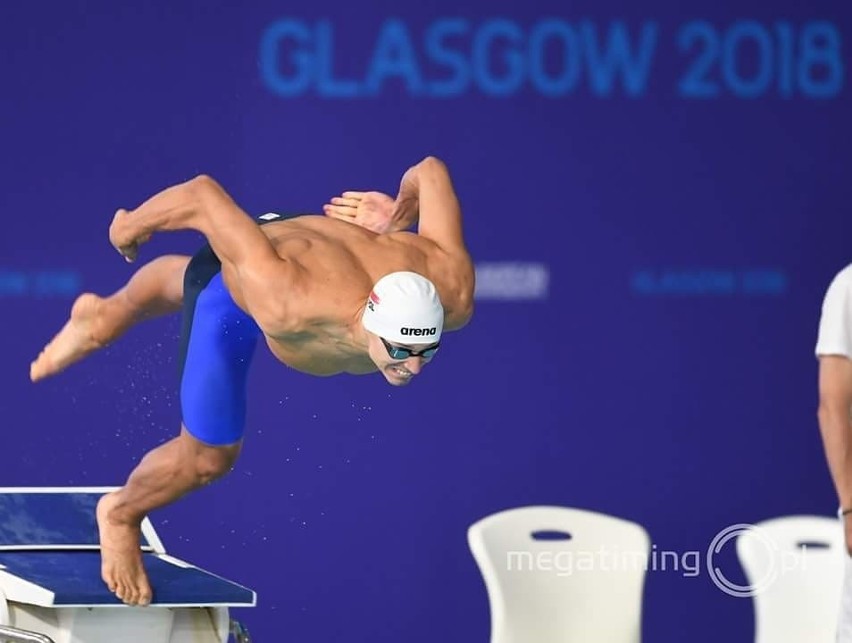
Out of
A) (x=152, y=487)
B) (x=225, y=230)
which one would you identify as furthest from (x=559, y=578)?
(x=225, y=230)

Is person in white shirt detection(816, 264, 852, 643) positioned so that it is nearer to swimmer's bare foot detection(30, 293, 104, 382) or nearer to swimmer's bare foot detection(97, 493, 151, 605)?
swimmer's bare foot detection(97, 493, 151, 605)

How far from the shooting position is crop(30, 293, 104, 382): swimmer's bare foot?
17.3 ft

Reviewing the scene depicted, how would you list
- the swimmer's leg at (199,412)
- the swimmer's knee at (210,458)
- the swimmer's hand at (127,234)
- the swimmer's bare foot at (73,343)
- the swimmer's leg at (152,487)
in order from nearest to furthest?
the swimmer's hand at (127,234), the swimmer's leg at (152,487), the swimmer's leg at (199,412), the swimmer's knee at (210,458), the swimmer's bare foot at (73,343)

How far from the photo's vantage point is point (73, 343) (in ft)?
17.5

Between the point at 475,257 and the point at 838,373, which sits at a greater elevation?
the point at 475,257

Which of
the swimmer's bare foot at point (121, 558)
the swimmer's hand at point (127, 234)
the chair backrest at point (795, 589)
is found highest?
the swimmer's hand at point (127, 234)

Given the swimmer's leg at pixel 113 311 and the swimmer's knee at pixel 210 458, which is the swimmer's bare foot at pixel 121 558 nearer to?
the swimmer's knee at pixel 210 458

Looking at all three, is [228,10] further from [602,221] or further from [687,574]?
[687,574]

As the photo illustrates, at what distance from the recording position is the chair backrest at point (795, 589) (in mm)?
4762

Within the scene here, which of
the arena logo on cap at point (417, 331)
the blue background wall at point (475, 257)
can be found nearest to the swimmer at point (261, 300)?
the arena logo on cap at point (417, 331)

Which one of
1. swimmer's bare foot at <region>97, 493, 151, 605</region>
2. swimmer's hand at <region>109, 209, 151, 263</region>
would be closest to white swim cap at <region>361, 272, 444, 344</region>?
swimmer's hand at <region>109, 209, 151, 263</region>

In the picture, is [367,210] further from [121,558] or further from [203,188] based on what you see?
[121,558]

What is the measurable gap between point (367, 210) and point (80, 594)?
1.59 meters

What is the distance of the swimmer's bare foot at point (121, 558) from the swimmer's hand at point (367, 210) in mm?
1100
